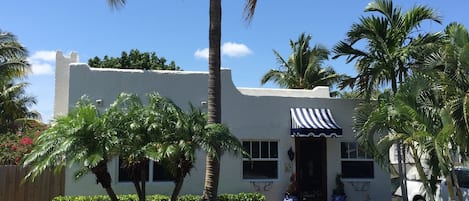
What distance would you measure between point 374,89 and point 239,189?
17.7 feet

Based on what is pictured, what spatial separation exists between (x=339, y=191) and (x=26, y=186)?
31.3 feet

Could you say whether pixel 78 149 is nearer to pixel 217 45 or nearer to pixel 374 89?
pixel 217 45

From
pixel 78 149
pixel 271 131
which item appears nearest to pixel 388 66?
pixel 271 131

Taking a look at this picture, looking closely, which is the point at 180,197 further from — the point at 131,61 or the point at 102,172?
the point at 131,61

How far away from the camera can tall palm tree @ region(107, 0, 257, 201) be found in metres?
10.8

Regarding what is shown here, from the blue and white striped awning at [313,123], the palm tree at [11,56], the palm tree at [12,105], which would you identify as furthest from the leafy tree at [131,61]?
the blue and white striped awning at [313,123]

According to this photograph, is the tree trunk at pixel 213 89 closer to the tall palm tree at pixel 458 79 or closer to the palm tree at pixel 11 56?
the tall palm tree at pixel 458 79

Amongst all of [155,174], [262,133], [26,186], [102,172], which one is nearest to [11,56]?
[26,186]

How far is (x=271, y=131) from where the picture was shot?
15.7 m

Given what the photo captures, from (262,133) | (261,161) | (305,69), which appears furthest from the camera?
(305,69)

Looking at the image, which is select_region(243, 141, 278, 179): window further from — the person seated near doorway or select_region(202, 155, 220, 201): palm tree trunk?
select_region(202, 155, 220, 201): palm tree trunk

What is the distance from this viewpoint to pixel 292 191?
1534 cm

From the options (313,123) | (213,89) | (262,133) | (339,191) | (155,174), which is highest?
(213,89)

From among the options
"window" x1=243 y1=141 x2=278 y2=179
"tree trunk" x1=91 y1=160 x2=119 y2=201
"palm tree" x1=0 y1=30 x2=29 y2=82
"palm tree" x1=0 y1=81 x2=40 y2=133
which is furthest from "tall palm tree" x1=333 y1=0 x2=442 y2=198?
"palm tree" x1=0 y1=81 x2=40 y2=133
